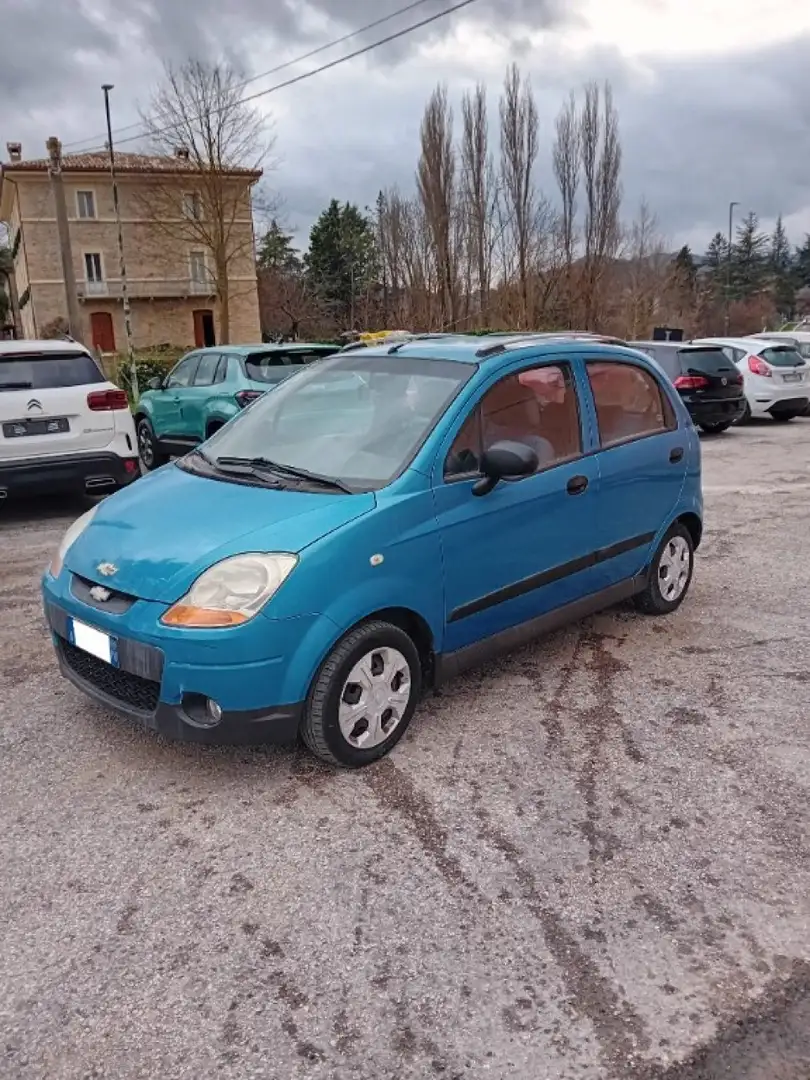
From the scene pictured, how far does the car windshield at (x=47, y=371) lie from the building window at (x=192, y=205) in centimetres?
2548

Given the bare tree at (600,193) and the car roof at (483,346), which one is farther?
the bare tree at (600,193)

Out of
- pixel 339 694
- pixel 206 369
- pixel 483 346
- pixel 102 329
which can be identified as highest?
pixel 102 329

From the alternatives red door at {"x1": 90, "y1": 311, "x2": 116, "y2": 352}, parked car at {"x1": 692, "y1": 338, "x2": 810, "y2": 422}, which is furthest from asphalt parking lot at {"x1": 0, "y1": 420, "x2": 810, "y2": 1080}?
red door at {"x1": 90, "y1": 311, "x2": 116, "y2": 352}

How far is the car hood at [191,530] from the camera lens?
3.29m

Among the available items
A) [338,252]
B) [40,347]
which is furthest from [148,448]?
[338,252]

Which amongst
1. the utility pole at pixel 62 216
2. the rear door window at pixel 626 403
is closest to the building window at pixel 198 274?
the utility pole at pixel 62 216

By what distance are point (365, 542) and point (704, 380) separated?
36.9ft

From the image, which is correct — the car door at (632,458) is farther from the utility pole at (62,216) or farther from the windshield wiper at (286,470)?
the utility pole at (62,216)

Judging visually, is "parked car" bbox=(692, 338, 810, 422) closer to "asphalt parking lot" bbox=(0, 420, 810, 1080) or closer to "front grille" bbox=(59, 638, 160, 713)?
"asphalt parking lot" bbox=(0, 420, 810, 1080)

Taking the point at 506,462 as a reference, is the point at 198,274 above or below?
above

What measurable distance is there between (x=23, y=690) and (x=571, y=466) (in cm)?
290

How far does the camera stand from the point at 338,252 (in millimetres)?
55844

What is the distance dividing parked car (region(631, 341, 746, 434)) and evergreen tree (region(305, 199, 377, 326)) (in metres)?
40.3

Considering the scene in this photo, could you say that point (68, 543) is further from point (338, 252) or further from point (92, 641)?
point (338, 252)
